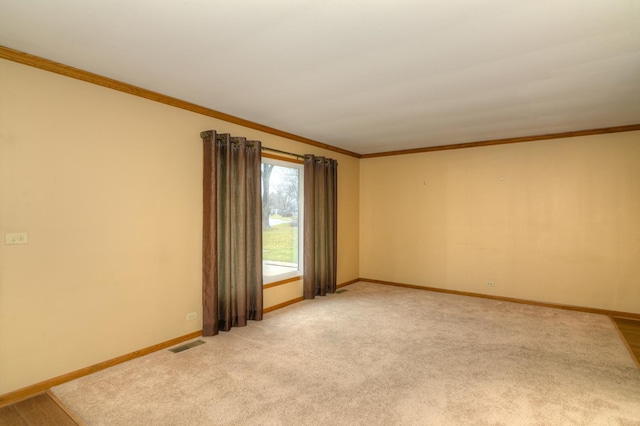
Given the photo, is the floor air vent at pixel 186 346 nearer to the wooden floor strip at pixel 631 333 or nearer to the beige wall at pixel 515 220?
the beige wall at pixel 515 220

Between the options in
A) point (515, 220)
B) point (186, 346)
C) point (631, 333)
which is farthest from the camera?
point (515, 220)

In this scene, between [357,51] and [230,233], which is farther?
[230,233]

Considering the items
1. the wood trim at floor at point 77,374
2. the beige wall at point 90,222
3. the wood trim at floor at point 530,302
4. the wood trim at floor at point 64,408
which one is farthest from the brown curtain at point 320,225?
the wood trim at floor at point 64,408

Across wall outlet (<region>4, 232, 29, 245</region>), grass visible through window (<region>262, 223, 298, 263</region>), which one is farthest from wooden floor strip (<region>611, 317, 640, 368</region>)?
wall outlet (<region>4, 232, 29, 245</region>)

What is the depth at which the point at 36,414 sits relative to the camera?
2318 mm

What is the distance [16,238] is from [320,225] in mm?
3702

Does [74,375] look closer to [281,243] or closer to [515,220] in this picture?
[281,243]

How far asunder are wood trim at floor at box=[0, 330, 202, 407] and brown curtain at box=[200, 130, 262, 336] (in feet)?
1.43

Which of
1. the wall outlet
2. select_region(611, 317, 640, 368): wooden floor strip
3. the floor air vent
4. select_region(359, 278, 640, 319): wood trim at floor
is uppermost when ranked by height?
the wall outlet

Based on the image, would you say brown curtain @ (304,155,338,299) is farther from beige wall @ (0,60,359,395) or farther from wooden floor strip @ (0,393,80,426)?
wooden floor strip @ (0,393,80,426)

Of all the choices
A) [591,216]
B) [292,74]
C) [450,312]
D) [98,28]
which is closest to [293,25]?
[292,74]

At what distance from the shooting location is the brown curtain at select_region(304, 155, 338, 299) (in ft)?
17.3

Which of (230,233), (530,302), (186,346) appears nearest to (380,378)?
(186,346)

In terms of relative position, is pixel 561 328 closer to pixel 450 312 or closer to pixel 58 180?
pixel 450 312
